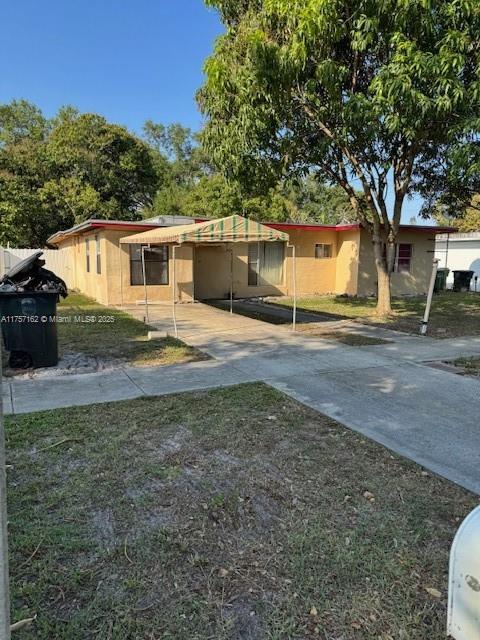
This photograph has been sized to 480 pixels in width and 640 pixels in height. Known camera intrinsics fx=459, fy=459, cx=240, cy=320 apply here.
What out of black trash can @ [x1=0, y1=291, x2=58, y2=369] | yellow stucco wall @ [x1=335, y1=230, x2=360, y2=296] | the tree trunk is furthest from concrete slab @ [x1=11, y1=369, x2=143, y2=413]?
yellow stucco wall @ [x1=335, y1=230, x2=360, y2=296]

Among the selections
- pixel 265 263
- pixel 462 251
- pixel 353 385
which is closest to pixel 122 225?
pixel 265 263

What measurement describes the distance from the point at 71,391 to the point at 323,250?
1408 centimetres

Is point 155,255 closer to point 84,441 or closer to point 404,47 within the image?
point 404,47

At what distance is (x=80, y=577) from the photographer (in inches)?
88.1

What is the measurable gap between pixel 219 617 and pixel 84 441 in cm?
218

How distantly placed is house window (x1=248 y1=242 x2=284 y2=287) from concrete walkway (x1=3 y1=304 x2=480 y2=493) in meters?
8.52

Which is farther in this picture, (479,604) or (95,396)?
(95,396)

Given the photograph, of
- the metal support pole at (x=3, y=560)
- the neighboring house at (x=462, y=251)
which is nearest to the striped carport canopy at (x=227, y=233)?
the metal support pole at (x=3, y=560)

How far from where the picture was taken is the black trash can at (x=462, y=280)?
65.1 ft

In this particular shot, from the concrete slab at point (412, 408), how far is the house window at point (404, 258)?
39.5 ft

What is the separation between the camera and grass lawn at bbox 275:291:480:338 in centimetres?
988

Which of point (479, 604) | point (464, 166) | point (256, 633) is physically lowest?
point (256, 633)

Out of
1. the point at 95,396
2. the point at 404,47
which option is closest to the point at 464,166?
the point at 404,47

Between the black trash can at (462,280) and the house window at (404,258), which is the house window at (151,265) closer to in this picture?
the house window at (404,258)
